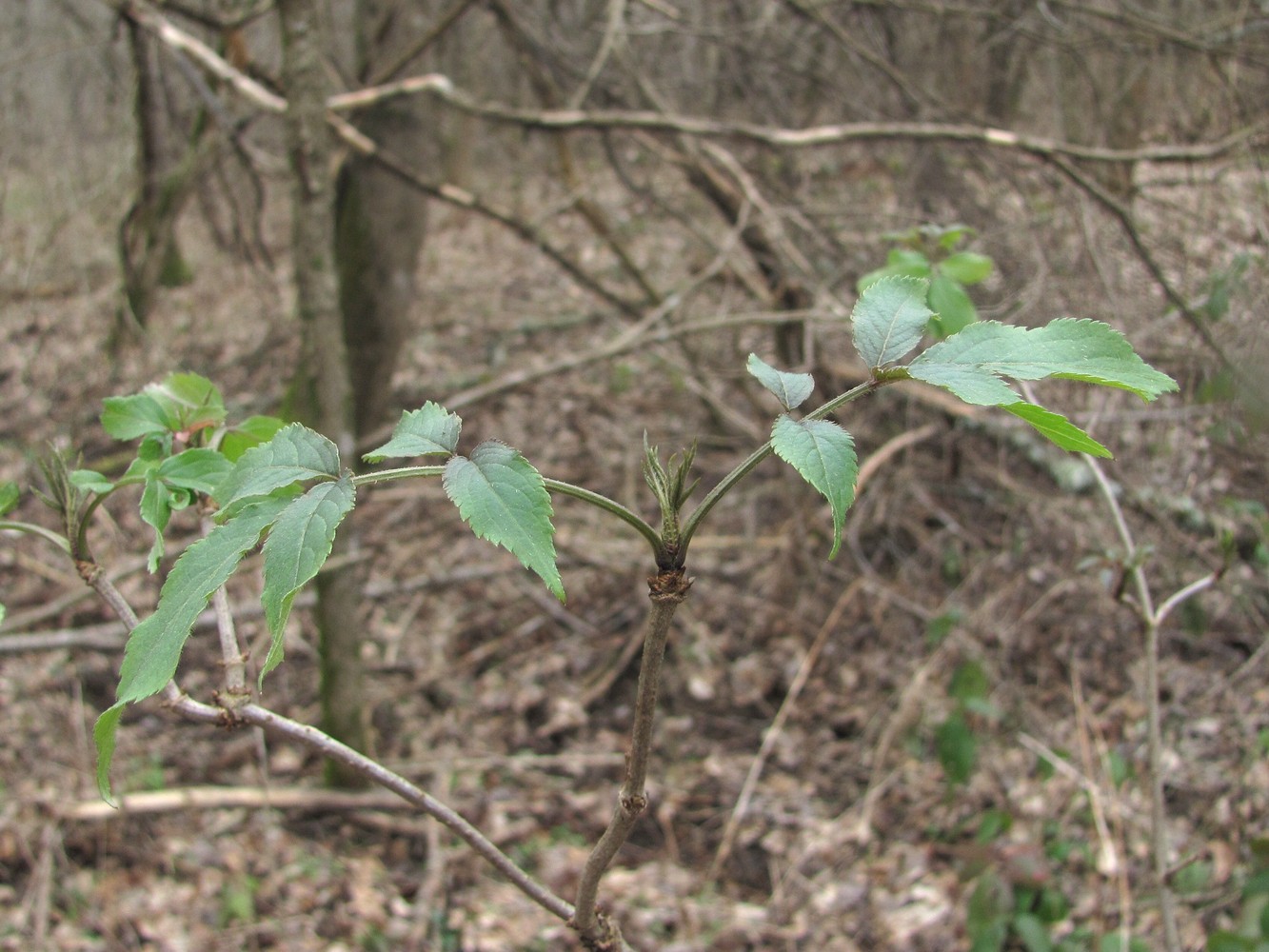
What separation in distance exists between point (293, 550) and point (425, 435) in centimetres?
15

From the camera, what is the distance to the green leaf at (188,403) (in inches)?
38.4

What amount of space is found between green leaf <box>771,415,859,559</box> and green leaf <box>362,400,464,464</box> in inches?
10.1

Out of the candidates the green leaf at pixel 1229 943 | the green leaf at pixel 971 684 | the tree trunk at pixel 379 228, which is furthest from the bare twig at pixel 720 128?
the green leaf at pixel 1229 943

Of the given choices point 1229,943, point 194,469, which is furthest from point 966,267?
point 1229,943

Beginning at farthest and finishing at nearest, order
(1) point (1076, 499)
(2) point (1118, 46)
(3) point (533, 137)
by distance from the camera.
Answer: (3) point (533, 137)
(2) point (1118, 46)
(1) point (1076, 499)

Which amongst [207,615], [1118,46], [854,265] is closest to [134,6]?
[207,615]

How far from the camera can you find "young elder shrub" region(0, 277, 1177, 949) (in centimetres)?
67

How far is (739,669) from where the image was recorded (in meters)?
4.16

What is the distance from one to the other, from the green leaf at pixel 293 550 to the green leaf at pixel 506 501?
8cm

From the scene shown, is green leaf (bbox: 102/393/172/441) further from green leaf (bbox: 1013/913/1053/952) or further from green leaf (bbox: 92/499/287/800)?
green leaf (bbox: 1013/913/1053/952)

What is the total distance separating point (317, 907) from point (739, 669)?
1.90m

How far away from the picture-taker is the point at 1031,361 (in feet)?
2.35

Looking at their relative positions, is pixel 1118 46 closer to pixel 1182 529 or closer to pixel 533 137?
pixel 1182 529

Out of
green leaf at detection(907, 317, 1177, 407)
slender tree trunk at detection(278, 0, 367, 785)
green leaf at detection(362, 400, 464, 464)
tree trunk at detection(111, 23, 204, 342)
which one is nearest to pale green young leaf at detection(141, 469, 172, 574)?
green leaf at detection(362, 400, 464, 464)
